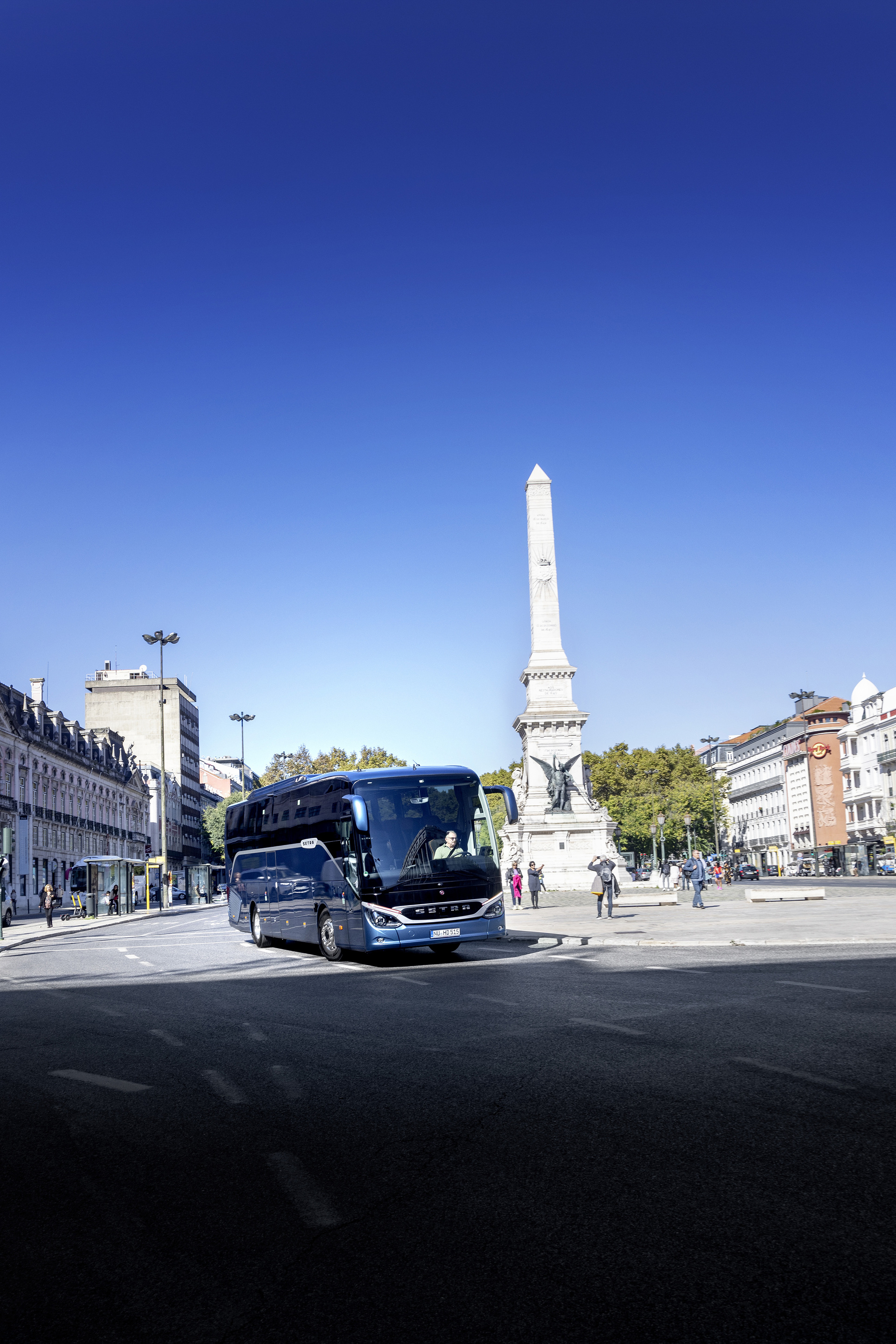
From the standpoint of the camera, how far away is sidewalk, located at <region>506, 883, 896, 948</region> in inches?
848

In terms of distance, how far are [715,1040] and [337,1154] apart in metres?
4.34

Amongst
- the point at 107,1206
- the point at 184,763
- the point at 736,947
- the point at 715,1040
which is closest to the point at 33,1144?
the point at 107,1206

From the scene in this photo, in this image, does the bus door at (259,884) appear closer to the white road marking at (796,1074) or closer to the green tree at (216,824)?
the white road marking at (796,1074)

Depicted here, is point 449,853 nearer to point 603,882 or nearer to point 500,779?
point 603,882

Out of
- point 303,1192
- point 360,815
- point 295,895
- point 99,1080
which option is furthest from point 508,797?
point 303,1192

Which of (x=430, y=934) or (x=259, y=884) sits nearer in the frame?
(x=430, y=934)

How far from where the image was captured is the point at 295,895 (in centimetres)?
2281

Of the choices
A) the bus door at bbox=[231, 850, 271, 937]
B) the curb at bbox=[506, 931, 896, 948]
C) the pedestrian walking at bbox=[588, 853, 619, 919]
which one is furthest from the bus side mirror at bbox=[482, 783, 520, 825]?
the pedestrian walking at bbox=[588, 853, 619, 919]

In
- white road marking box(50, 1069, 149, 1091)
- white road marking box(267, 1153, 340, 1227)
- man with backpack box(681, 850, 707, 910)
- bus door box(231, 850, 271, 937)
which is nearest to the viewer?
white road marking box(267, 1153, 340, 1227)

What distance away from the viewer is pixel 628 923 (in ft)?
96.9

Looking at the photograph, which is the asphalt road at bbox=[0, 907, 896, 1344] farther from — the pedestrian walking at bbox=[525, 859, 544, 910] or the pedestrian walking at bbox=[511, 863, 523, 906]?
the pedestrian walking at bbox=[511, 863, 523, 906]

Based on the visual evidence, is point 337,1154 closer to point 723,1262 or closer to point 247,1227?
point 247,1227

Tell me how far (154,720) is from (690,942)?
364ft

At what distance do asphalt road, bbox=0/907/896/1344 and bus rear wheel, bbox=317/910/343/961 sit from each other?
8570mm
